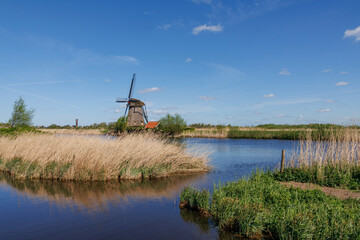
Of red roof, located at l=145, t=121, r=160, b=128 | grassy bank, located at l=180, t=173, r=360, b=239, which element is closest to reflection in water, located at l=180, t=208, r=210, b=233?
grassy bank, located at l=180, t=173, r=360, b=239

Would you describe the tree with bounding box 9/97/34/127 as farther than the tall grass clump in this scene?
Yes

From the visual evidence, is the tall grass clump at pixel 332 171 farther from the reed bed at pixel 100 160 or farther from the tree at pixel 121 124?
the tree at pixel 121 124

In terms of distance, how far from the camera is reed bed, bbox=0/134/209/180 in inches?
520

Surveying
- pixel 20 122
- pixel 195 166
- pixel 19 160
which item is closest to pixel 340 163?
pixel 195 166

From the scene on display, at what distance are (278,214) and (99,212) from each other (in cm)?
549

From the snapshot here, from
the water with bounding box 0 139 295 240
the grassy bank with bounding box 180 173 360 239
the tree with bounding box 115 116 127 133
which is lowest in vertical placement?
the water with bounding box 0 139 295 240

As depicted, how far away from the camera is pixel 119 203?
31.7ft

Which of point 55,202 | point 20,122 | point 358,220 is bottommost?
point 55,202

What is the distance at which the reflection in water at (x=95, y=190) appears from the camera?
10017 millimetres

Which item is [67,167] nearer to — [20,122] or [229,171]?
[229,171]

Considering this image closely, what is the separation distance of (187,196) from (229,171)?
745cm

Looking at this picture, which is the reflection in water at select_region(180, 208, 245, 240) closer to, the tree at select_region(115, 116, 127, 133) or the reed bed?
the reed bed

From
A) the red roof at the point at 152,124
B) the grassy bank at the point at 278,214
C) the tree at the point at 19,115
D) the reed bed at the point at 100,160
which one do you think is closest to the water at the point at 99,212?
the grassy bank at the point at 278,214

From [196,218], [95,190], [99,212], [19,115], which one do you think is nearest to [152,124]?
[19,115]
